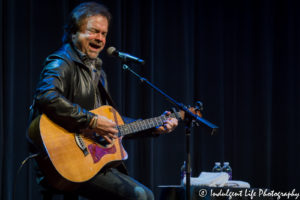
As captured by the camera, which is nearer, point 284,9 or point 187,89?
point 187,89

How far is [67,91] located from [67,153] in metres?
0.46

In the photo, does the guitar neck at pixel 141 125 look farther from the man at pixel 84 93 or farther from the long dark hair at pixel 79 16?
the long dark hair at pixel 79 16

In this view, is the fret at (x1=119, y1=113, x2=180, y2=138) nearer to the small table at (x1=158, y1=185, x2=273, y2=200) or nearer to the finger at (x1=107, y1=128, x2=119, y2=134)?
the finger at (x1=107, y1=128, x2=119, y2=134)

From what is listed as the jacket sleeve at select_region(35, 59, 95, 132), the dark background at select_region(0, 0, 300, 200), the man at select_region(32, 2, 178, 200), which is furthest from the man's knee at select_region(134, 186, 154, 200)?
the dark background at select_region(0, 0, 300, 200)

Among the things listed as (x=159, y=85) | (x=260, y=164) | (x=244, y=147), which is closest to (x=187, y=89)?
(x=159, y=85)

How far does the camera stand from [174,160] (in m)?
4.68

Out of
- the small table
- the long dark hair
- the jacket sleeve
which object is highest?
the long dark hair

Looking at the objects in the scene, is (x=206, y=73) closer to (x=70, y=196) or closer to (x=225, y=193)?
(x=225, y=193)

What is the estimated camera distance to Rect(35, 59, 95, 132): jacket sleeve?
2266mm

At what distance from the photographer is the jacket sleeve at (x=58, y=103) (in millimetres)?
2266

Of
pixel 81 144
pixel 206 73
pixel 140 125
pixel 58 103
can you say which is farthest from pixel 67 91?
pixel 206 73

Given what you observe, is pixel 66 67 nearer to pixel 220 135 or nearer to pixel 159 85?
pixel 159 85

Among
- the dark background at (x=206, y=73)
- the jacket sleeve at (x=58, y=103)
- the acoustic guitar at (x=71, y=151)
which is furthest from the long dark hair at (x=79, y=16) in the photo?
the dark background at (x=206, y=73)

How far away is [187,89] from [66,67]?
254 cm
